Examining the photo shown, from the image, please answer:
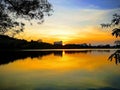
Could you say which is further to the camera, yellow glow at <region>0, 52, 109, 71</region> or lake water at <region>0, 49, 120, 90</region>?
yellow glow at <region>0, 52, 109, 71</region>

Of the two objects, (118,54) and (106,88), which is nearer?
A: (118,54)

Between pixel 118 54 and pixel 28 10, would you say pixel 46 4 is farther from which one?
pixel 118 54

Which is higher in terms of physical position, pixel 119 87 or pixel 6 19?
pixel 6 19

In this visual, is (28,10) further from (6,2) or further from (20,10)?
(6,2)

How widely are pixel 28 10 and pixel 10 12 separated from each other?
126 centimetres

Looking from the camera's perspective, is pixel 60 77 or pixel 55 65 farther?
pixel 55 65

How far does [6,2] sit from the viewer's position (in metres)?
16.5

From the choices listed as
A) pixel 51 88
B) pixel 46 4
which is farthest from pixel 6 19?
pixel 51 88

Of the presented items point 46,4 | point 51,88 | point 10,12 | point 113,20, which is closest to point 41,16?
point 46,4

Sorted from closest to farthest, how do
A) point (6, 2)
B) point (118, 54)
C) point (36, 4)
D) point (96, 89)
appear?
point (118, 54), point (6, 2), point (36, 4), point (96, 89)

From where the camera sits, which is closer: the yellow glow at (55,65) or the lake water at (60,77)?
the lake water at (60,77)

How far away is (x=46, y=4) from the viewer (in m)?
18.4

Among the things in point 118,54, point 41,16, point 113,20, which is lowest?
point 118,54

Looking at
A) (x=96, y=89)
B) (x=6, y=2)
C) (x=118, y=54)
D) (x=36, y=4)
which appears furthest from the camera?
(x=96, y=89)
